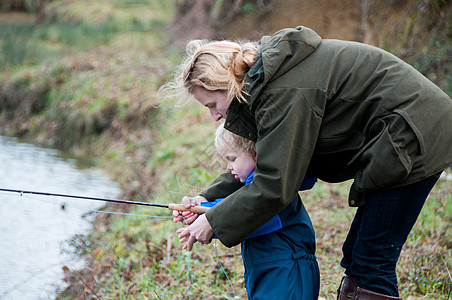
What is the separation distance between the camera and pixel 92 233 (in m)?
5.48

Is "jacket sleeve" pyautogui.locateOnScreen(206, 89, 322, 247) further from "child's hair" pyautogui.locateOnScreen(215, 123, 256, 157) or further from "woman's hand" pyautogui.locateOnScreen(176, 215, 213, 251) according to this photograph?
"child's hair" pyautogui.locateOnScreen(215, 123, 256, 157)

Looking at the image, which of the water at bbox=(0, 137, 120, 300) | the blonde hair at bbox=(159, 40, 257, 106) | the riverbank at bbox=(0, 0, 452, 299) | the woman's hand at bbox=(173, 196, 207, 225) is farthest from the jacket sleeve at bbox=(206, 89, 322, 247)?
the water at bbox=(0, 137, 120, 300)

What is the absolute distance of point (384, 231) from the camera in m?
2.44

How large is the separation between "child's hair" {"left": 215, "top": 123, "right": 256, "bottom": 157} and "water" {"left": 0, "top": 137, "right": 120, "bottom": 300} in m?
2.38

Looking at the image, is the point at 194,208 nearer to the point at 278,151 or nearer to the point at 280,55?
the point at 278,151

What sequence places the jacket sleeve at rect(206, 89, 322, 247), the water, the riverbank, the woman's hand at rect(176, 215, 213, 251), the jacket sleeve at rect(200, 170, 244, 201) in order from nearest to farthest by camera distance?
1. the jacket sleeve at rect(206, 89, 322, 247)
2. the woman's hand at rect(176, 215, 213, 251)
3. the jacket sleeve at rect(200, 170, 244, 201)
4. the riverbank
5. the water

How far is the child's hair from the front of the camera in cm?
261

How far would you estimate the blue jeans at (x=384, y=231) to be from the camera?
242 cm

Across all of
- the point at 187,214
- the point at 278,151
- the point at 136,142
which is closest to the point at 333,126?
the point at 278,151

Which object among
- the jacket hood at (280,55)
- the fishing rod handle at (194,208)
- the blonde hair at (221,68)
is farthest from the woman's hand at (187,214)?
the jacket hood at (280,55)

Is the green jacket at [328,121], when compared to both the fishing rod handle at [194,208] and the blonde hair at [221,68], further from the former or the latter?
the fishing rod handle at [194,208]

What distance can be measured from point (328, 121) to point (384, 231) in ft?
1.85

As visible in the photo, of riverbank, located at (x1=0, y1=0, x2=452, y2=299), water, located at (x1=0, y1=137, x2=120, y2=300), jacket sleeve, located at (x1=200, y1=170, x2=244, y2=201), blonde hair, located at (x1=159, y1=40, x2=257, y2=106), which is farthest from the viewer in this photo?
water, located at (x1=0, y1=137, x2=120, y2=300)

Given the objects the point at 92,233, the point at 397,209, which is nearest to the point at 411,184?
the point at 397,209
